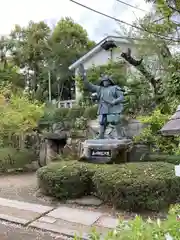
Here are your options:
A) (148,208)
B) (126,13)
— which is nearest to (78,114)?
(126,13)

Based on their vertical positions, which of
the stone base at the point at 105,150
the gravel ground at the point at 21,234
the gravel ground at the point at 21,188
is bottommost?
the gravel ground at the point at 21,188

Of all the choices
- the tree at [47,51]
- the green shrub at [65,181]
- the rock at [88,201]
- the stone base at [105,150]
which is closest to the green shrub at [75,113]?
the stone base at [105,150]

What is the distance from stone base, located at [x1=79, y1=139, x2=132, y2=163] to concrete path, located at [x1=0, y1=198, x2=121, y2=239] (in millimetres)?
1897

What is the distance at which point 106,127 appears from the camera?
8219 millimetres

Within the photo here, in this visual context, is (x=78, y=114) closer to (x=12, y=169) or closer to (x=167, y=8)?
(x=12, y=169)

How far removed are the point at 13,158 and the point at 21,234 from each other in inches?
199

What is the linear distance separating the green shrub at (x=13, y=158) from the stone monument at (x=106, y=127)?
2.60 metres

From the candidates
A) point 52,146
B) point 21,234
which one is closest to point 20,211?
point 21,234

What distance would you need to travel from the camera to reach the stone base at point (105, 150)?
7285mm

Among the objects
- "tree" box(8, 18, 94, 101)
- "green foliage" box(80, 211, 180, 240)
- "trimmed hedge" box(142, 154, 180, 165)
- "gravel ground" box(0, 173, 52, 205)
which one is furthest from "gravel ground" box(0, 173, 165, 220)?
"tree" box(8, 18, 94, 101)

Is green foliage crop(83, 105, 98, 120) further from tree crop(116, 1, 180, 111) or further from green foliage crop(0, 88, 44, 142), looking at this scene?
tree crop(116, 1, 180, 111)

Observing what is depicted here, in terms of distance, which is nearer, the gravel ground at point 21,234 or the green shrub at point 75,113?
the gravel ground at point 21,234

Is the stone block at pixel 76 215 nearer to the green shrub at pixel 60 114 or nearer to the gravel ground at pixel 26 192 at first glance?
the gravel ground at pixel 26 192

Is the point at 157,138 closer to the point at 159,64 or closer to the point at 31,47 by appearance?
the point at 159,64
